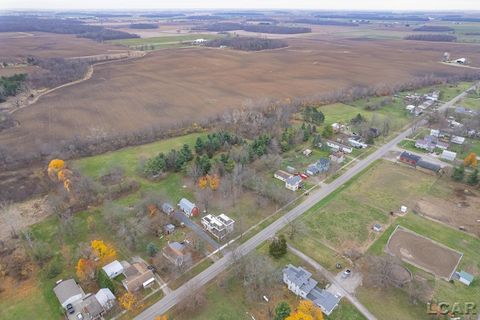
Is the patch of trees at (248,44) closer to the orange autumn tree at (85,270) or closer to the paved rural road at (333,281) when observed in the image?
the paved rural road at (333,281)

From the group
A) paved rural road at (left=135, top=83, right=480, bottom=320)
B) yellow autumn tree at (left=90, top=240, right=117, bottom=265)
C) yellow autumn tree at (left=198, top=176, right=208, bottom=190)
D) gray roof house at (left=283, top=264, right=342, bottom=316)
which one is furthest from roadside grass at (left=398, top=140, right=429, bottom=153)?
yellow autumn tree at (left=90, top=240, right=117, bottom=265)

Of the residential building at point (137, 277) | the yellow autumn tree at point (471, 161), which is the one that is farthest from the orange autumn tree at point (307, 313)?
the yellow autumn tree at point (471, 161)

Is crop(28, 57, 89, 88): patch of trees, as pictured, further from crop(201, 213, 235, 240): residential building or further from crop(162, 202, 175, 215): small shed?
crop(201, 213, 235, 240): residential building

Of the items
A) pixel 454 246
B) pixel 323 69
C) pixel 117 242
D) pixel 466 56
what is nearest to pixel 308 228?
pixel 454 246

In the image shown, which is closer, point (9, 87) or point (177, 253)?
point (177, 253)

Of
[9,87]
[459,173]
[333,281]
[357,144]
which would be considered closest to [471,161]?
[459,173]

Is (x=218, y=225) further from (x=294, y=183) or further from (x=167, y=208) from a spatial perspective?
(x=294, y=183)
